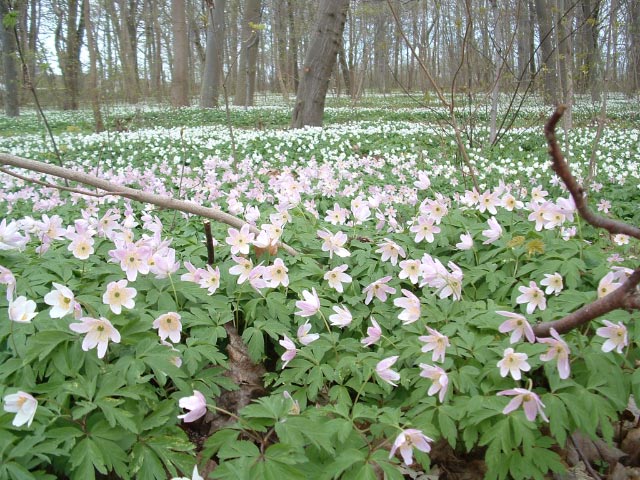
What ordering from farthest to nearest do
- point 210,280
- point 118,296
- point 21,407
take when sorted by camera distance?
1. point 210,280
2. point 118,296
3. point 21,407

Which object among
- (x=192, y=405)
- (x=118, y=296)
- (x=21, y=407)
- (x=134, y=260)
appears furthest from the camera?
(x=134, y=260)

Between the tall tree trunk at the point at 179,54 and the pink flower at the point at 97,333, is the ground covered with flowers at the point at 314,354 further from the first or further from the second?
the tall tree trunk at the point at 179,54

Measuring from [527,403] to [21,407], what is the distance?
4.76ft

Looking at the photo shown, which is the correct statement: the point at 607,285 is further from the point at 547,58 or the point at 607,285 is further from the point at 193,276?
the point at 547,58

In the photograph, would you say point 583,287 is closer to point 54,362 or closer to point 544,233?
point 544,233

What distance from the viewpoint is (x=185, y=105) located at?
2256cm

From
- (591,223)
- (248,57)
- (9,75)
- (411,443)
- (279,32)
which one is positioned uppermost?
(279,32)

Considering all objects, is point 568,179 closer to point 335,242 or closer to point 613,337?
point 613,337

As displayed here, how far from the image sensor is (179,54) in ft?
70.0

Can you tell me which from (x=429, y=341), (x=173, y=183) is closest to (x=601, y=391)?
(x=429, y=341)

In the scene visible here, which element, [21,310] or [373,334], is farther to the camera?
[373,334]

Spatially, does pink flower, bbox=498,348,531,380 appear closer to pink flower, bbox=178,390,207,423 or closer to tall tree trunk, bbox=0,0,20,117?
pink flower, bbox=178,390,207,423

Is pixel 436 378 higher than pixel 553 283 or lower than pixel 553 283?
lower

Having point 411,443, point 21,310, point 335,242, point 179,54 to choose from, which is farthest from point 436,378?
point 179,54
